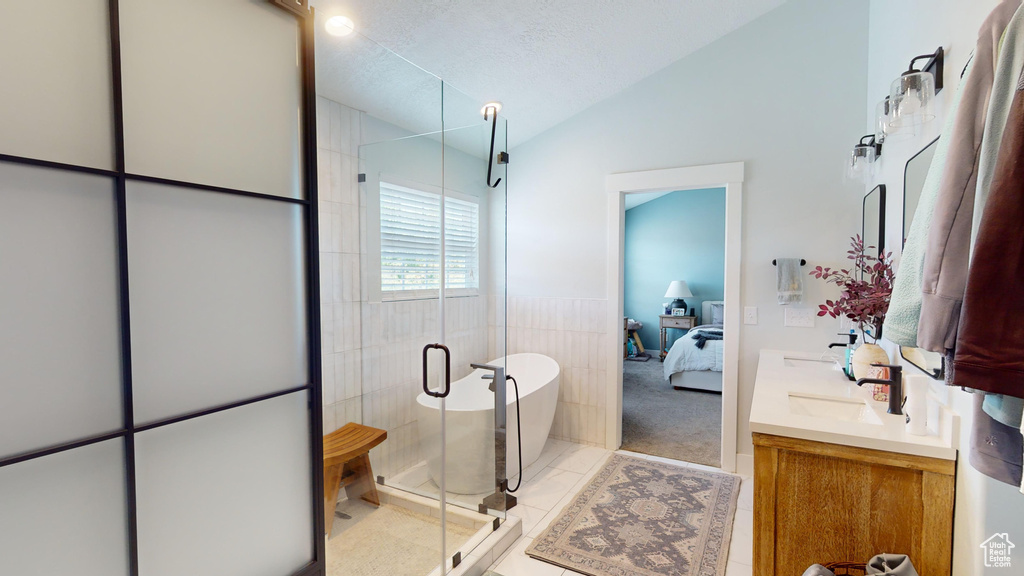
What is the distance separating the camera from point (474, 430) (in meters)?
2.25

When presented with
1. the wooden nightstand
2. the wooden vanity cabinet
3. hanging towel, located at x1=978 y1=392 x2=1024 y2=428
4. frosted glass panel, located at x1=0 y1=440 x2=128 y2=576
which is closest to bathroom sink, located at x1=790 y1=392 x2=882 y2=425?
the wooden vanity cabinet

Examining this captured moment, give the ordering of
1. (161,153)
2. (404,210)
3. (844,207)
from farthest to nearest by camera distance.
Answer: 1. (844,207)
2. (404,210)
3. (161,153)

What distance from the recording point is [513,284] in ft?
13.0

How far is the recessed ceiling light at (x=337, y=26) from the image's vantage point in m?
1.41

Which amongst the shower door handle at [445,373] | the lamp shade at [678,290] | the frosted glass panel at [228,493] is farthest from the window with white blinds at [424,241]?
the lamp shade at [678,290]

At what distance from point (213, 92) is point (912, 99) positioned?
2028 mm

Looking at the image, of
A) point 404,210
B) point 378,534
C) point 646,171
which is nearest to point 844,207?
point 646,171

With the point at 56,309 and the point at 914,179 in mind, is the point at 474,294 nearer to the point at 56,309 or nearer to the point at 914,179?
the point at 56,309

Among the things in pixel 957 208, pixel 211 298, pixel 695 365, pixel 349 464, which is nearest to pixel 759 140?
pixel 957 208

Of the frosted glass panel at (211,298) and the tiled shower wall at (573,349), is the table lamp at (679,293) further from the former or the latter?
the frosted glass panel at (211,298)

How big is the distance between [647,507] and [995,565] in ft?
5.78

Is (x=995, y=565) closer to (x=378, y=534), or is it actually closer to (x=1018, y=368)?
(x=1018, y=368)

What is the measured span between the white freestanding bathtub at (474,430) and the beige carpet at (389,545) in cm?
20

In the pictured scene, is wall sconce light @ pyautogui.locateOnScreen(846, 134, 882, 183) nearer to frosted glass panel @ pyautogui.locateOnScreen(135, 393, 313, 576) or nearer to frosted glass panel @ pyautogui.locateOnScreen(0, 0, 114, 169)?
frosted glass panel @ pyautogui.locateOnScreen(135, 393, 313, 576)
